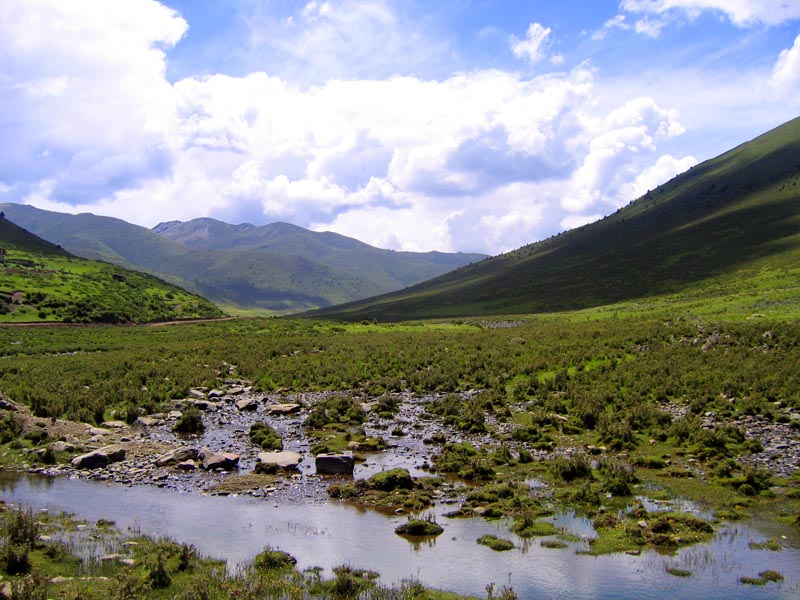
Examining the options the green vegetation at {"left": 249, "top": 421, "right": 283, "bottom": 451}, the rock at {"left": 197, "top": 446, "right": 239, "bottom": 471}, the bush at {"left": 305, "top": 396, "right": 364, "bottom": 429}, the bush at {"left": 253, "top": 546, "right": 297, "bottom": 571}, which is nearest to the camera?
the bush at {"left": 253, "top": 546, "right": 297, "bottom": 571}

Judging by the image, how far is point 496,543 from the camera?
1694 cm

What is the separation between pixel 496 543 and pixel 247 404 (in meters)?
24.5

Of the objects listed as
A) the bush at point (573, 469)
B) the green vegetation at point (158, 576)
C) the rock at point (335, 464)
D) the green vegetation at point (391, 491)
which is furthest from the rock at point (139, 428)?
the bush at point (573, 469)

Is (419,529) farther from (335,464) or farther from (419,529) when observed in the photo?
(335,464)

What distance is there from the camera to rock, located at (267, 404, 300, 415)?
1436 inches

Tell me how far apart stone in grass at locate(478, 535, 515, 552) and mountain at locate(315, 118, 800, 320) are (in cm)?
7028

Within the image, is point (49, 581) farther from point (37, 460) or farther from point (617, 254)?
point (617, 254)

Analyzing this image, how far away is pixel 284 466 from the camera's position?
2462 cm

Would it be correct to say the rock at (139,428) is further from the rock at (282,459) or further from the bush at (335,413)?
the rock at (282,459)

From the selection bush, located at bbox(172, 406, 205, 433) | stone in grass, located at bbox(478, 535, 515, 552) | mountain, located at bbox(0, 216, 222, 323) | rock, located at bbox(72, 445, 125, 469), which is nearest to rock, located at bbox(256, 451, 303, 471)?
rock, located at bbox(72, 445, 125, 469)

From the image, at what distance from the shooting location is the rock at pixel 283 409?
36472 mm

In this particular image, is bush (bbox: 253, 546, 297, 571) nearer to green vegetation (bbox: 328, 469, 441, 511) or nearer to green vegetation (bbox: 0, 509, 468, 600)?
green vegetation (bbox: 0, 509, 468, 600)

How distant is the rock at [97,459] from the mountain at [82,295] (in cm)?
7389

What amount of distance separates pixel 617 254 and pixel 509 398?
436 ft
